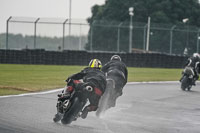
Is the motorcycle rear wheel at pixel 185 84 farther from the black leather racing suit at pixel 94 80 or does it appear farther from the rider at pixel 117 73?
the black leather racing suit at pixel 94 80

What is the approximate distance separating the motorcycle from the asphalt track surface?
0.50ft

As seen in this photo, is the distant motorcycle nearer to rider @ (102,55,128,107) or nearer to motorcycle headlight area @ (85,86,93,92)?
rider @ (102,55,128,107)

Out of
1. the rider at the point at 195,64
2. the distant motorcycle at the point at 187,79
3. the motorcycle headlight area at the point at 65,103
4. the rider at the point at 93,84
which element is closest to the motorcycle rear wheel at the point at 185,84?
the distant motorcycle at the point at 187,79

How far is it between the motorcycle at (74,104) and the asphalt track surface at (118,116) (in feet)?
0.50

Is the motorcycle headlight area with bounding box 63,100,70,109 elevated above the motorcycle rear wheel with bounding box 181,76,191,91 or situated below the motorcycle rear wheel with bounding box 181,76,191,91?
above

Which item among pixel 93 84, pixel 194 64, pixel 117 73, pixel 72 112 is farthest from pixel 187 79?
pixel 72 112

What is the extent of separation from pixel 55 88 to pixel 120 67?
15.9 ft

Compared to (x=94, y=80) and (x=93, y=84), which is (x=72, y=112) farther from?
(x=94, y=80)

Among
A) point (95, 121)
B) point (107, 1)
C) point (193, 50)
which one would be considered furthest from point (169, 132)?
point (107, 1)

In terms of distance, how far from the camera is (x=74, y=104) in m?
8.73

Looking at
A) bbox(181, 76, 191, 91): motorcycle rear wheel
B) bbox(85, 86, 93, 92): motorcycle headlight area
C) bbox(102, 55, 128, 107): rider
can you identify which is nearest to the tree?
bbox(181, 76, 191, 91): motorcycle rear wheel

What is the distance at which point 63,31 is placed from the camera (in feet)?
113

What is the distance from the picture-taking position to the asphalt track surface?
8250 mm

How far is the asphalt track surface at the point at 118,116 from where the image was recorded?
27.1ft
